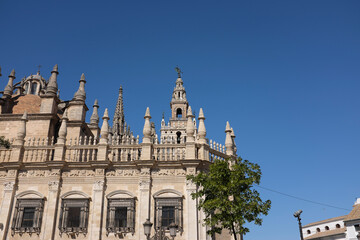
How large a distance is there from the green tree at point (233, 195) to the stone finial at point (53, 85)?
16.1 m

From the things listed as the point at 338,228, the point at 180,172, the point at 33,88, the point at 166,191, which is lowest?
the point at 166,191

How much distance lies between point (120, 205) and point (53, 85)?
1297 cm

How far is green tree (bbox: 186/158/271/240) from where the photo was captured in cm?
1689

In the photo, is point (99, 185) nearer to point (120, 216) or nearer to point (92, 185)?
point (92, 185)

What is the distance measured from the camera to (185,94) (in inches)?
2943

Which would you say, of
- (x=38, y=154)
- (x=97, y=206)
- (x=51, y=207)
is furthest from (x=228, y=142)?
(x=38, y=154)

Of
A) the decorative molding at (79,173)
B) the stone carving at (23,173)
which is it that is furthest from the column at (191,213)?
the stone carving at (23,173)

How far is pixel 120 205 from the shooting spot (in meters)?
21.2

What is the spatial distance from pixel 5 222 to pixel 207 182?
12917mm

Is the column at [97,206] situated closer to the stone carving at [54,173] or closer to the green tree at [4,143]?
the stone carving at [54,173]

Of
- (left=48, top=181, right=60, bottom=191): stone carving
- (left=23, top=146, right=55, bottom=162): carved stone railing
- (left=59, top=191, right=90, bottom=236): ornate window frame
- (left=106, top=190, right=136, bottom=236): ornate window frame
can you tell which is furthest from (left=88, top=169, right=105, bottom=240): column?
(left=23, top=146, right=55, bottom=162): carved stone railing

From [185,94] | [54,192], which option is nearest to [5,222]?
[54,192]

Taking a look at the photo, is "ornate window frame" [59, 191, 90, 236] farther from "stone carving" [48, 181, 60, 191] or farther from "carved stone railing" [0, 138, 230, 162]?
"carved stone railing" [0, 138, 230, 162]

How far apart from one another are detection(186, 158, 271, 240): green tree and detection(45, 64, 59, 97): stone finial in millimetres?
16082
